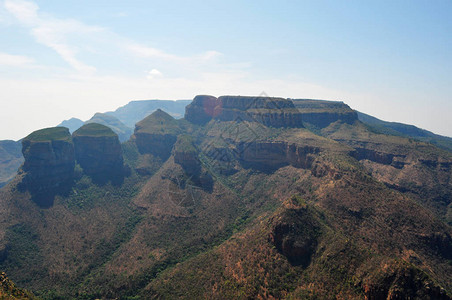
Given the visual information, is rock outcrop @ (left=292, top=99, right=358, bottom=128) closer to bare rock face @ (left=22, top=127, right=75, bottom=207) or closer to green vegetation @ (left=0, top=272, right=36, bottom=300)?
bare rock face @ (left=22, top=127, right=75, bottom=207)

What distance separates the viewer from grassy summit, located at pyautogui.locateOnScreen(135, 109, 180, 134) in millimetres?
172250

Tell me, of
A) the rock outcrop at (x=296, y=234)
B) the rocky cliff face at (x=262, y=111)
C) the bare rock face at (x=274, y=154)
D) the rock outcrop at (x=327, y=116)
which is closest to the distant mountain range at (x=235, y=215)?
the rock outcrop at (x=296, y=234)

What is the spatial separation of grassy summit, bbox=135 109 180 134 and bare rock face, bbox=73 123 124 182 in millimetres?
28745

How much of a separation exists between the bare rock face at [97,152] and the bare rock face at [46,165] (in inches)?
473

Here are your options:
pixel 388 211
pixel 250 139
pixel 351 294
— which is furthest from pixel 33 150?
pixel 388 211

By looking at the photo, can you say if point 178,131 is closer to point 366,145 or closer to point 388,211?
point 366,145

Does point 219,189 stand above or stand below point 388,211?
below

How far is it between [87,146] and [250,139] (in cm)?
9645

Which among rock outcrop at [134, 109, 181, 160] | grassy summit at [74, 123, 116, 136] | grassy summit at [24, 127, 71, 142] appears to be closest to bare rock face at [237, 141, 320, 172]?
rock outcrop at [134, 109, 181, 160]

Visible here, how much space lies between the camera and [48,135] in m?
124

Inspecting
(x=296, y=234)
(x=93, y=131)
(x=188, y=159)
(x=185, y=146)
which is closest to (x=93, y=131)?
(x=93, y=131)

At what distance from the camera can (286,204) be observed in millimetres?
69000

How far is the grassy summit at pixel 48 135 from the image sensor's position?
120 meters

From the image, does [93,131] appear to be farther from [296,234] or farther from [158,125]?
[296,234]
